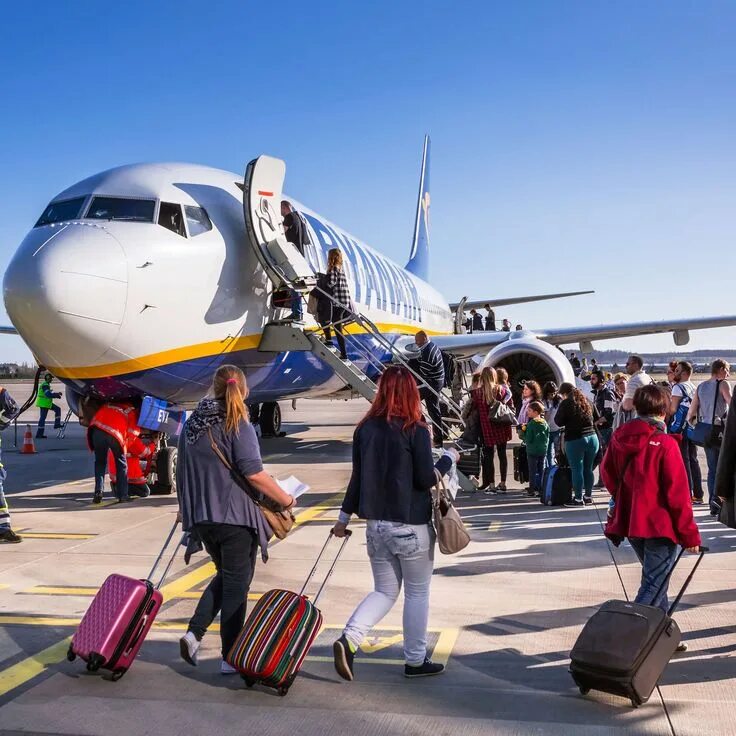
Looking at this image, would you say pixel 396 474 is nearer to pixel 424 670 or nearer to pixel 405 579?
pixel 405 579

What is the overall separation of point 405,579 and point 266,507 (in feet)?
2.77

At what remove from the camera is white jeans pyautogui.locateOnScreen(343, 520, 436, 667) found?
4375 mm

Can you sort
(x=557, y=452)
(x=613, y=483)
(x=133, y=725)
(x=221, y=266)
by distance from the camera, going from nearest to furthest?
(x=133, y=725) < (x=613, y=483) < (x=221, y=266) < (x=557, y=452)

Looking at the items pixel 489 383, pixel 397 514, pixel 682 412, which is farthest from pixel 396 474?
pixel 489 383

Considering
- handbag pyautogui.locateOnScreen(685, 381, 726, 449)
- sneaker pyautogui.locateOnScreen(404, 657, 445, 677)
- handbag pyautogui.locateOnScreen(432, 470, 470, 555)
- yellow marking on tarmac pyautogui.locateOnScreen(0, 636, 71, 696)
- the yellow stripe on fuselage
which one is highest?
the yellow stripe on fuselage

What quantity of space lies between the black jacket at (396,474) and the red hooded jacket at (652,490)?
3.76 feet

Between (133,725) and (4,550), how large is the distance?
169 inches

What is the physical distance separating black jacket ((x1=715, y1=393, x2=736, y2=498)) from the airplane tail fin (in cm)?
2584

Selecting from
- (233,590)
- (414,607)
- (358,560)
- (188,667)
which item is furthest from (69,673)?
(358,560)

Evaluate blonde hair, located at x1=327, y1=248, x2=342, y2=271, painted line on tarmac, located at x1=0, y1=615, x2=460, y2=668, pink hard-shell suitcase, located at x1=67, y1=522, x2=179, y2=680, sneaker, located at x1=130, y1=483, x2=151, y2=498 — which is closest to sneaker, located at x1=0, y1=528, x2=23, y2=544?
painted line on tarmac, located at x1=0, y1=615, x2=460, y2=668

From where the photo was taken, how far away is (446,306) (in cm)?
2638

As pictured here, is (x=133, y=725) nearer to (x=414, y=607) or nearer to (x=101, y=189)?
(x=414, y=607)

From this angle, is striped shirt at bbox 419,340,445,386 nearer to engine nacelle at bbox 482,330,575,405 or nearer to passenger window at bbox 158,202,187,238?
engine nacelle at bbox 482,330,575,405

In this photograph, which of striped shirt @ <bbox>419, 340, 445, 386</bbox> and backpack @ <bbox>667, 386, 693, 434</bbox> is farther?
striped shirt @ <bbox>419, 340, 445, 386</bbox>
